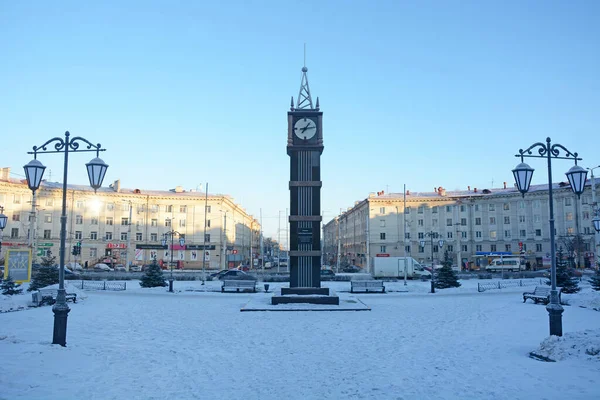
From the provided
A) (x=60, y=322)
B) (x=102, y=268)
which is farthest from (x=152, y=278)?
(x=102, y=268)

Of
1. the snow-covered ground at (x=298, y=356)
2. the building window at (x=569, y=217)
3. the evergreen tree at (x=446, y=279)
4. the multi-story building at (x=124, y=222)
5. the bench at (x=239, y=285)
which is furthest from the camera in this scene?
the building window at (x=569, y=217)

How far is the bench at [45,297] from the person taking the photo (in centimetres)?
2397

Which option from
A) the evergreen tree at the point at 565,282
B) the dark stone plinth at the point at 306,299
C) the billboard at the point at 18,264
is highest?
the billboard at the point at 18,264

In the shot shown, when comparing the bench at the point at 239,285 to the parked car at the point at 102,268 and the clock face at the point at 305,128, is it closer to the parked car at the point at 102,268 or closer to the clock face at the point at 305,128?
the clock face at the point at 305,128

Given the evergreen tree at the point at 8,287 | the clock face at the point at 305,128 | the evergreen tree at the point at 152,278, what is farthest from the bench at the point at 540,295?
the evergreen tree at the point at 8,287

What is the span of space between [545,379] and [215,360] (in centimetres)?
790

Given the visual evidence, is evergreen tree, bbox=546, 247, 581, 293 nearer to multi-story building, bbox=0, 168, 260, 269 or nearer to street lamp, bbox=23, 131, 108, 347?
street lamp, bbox=23, 131, 108, 347

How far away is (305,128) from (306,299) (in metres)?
9.68

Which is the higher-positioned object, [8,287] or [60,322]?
[60,322]

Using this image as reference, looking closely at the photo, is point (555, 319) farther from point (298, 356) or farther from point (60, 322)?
point (60, 322)

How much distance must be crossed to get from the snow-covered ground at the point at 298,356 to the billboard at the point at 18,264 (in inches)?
58.9

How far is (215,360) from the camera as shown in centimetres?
1212

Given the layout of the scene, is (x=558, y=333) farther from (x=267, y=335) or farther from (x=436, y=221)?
(x=436, y=221)

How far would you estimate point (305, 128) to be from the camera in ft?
86.2
